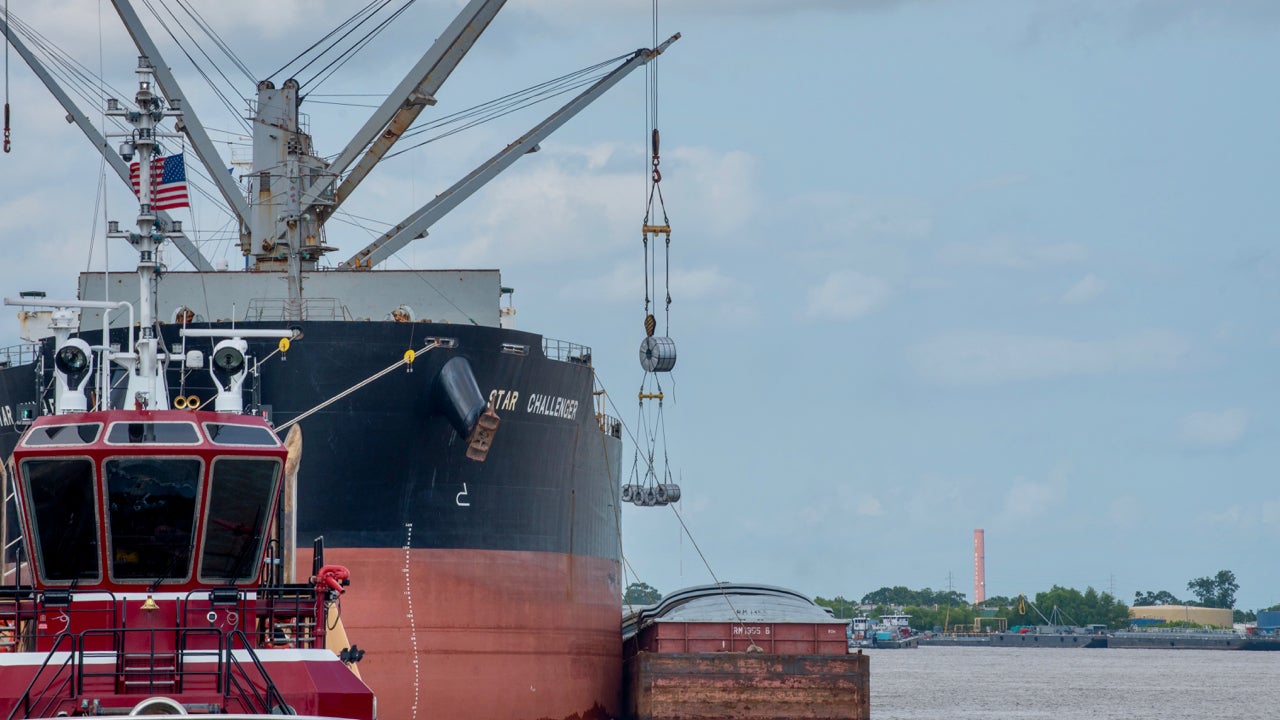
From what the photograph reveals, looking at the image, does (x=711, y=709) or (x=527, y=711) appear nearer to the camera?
(x=527, y=711)

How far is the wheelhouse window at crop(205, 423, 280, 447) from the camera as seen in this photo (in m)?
13.4

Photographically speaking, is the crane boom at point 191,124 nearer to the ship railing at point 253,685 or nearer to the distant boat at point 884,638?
the ship railing at point 253,685

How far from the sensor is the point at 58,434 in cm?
1330

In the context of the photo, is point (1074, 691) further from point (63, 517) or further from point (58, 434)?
point (58, 434)

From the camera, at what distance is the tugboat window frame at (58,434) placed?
1322cm

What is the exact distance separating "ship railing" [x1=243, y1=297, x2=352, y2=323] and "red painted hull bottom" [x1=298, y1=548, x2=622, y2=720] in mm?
5868

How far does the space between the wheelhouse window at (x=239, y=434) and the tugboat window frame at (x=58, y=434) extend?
2.73 ft

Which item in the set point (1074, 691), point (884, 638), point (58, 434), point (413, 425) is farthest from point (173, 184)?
point (884, 638)

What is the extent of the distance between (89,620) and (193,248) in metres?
26.8

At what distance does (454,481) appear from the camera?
30750 millimetres

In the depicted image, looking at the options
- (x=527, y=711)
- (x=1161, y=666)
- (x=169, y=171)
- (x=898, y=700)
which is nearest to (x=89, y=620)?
(x=169, y=171)

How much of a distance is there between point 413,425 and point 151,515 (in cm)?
1684

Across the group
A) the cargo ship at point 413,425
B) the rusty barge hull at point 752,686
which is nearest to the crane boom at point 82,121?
the cargo ship at point 413,425

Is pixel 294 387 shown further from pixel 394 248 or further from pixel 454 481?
pixel 394 248
